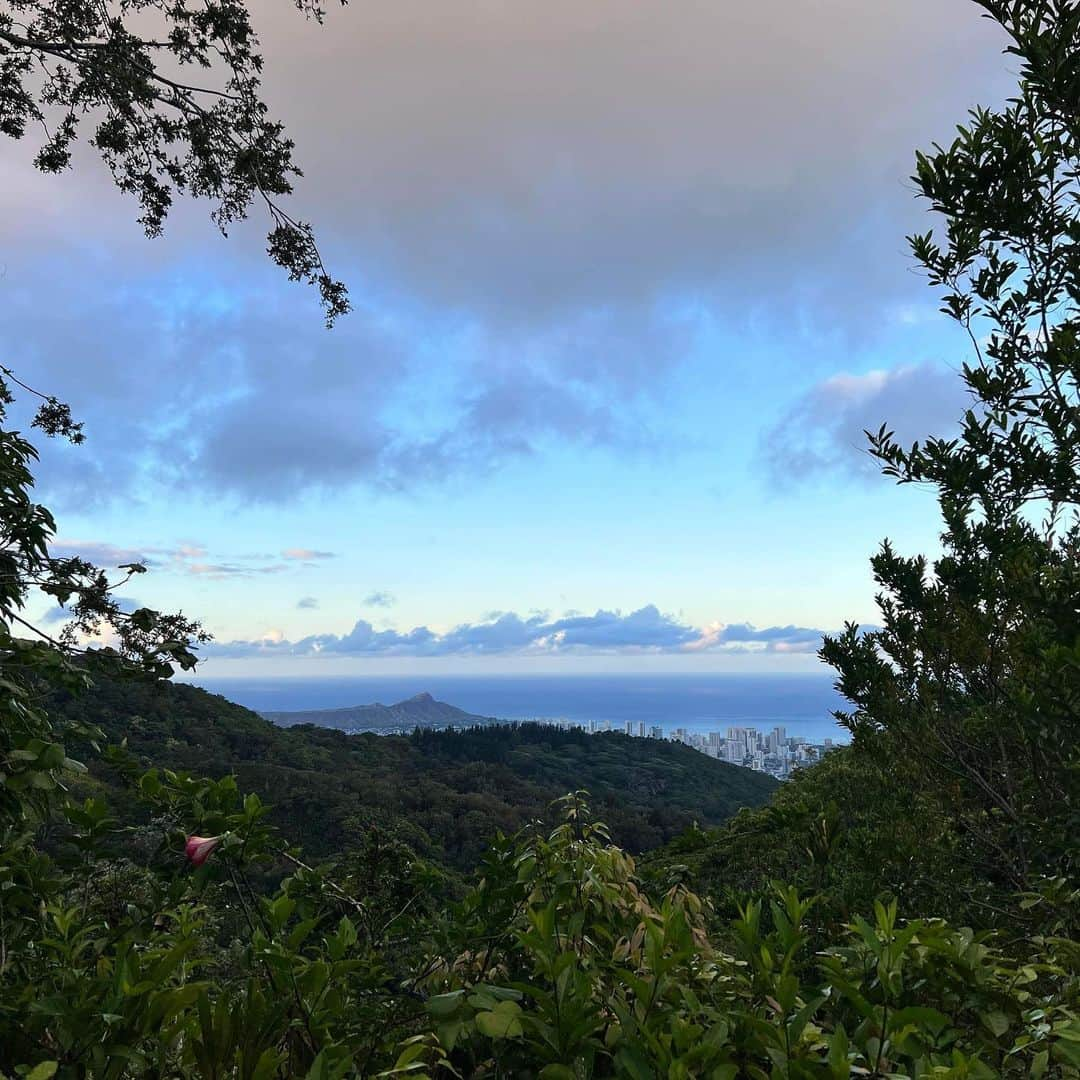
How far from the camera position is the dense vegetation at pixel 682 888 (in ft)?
4.22

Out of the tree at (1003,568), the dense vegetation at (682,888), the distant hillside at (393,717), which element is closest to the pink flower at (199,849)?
the dense vegetation at (682,888)

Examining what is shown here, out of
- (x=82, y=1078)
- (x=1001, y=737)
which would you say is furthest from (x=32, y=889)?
(x=1001, y=737)

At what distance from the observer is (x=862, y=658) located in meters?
4.01

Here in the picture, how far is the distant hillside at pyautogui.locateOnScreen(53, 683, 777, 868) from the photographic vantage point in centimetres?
3472

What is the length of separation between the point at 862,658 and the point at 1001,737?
2.50ft

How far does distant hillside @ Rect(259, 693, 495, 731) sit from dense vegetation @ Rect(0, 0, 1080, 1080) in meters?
124

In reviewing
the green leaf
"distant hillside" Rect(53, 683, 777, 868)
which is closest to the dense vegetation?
the green leaf

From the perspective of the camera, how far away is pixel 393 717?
16188 cm

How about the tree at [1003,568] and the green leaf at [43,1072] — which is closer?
the green leaf at [43,1072]

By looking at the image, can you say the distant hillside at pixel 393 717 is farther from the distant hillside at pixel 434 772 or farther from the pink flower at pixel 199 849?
the pink flower at pixel 199 849

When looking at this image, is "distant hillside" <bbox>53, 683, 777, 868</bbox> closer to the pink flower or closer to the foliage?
the pink flower

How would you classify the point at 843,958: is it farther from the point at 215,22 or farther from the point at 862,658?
the point at 215,22

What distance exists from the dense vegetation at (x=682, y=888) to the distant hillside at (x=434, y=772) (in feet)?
46.9

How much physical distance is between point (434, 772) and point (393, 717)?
10868 centimetres
